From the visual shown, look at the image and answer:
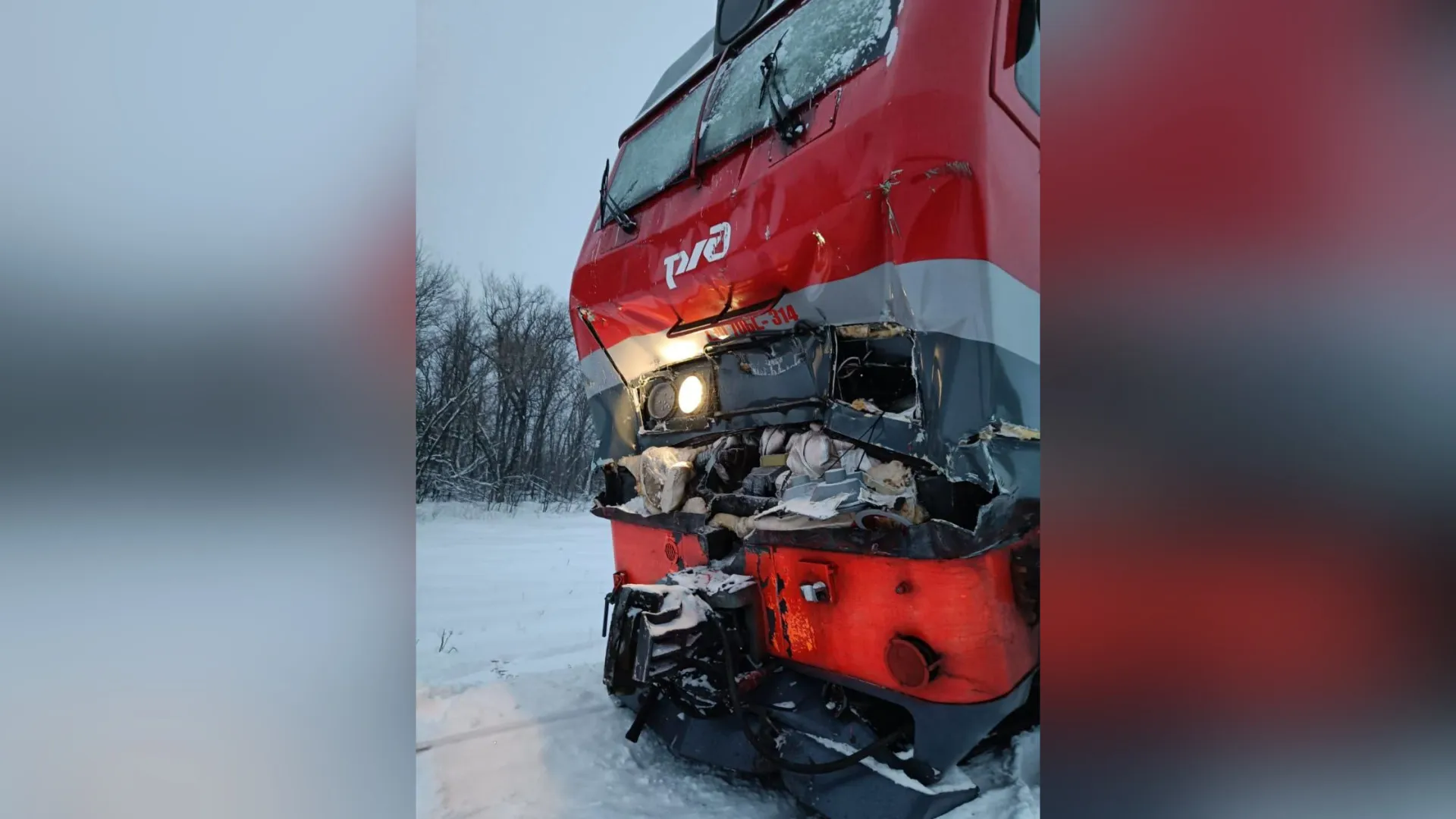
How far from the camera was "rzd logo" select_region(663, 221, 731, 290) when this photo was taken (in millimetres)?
2512

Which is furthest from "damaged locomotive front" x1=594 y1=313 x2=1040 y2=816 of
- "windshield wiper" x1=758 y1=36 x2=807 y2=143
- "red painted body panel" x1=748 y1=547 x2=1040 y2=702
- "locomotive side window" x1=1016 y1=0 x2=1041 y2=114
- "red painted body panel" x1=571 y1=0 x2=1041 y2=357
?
"locomotive side window" x1=1016 y1=0 x2=1041 y2=114

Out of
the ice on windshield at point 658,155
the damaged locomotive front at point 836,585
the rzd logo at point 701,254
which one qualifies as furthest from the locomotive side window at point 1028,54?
the ice on windshield at point 658,155

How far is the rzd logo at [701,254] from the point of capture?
8.24ft

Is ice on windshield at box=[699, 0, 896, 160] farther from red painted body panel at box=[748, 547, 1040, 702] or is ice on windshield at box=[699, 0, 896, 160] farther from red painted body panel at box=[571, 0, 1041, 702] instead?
red painted body panel at box=[748, 547, 1040, 702]

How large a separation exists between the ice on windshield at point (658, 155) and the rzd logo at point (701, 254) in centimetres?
44

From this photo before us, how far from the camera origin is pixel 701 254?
260cm

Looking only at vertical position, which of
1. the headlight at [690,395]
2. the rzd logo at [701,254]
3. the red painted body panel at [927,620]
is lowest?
the red painted body panel at [927,620]

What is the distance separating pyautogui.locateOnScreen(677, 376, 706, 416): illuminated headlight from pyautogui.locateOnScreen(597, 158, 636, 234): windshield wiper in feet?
2.55

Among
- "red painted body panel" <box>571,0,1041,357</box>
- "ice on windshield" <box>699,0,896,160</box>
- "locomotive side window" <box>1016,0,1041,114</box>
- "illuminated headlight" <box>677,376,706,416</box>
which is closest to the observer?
"red painted body panel" <box>571,0,1041,357</box>

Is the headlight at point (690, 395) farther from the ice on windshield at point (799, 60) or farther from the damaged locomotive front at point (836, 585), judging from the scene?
the ice on windshield at point (799, 60)

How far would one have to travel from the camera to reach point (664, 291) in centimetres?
277

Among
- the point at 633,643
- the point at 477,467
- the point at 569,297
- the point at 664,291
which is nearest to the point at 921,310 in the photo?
the point at 664,291

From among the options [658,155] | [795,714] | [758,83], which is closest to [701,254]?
[758,83]
